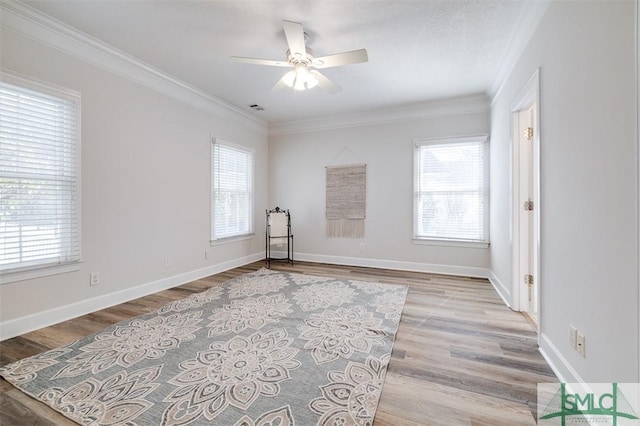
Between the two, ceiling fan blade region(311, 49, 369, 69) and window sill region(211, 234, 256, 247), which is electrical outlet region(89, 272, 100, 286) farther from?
ceiling fan blade region(311, 49, 369, 69)

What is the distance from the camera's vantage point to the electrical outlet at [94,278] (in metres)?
2.88

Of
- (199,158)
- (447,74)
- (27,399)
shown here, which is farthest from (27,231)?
(447,74)

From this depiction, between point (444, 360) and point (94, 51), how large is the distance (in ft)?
14.3

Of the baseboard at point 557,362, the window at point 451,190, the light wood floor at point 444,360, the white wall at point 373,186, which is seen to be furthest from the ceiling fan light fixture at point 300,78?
the baseboard at point 557,362

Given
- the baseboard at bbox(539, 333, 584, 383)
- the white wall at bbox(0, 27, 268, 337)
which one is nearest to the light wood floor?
the baseboard at bbox(539, 333, 584, 383)

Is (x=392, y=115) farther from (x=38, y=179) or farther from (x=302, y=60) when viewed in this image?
(x=38, y=179)

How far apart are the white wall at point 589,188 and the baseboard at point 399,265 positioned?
7.63 ft

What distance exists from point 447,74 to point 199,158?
3.68 m

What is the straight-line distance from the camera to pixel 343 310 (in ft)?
9.55

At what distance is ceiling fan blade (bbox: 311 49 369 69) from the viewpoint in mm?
2434

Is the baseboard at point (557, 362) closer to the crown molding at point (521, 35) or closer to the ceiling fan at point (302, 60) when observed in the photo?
the crown molding at point (521, 35)

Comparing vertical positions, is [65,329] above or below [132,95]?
below

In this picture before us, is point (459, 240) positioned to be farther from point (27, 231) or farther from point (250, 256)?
point (27, 231)

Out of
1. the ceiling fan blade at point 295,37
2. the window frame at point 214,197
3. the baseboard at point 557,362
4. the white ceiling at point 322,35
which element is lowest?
the baseboard at point 557,362
